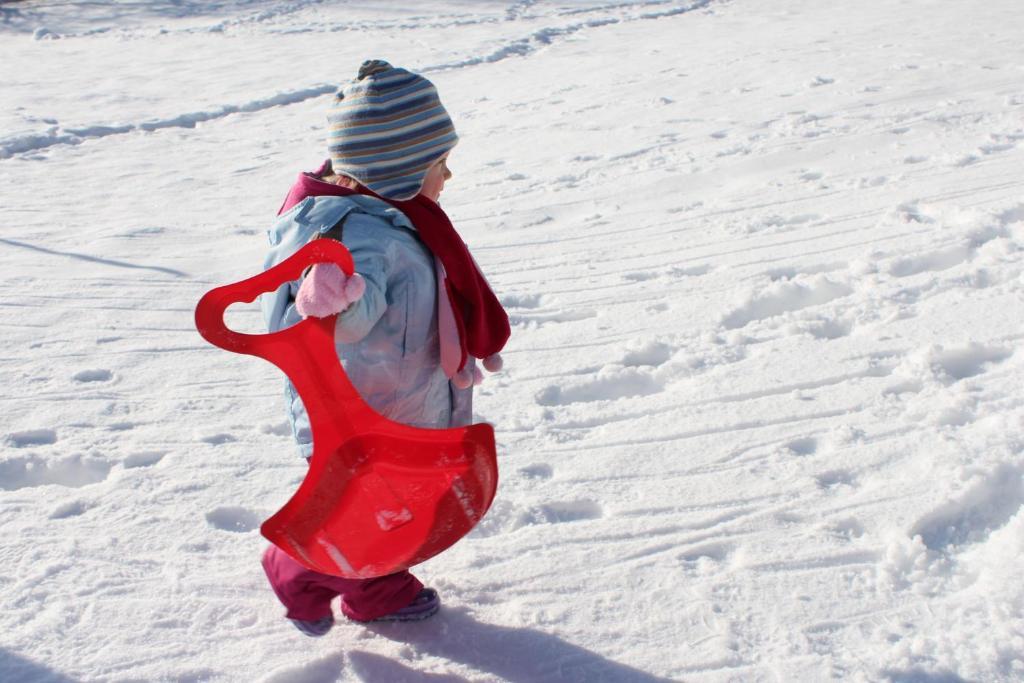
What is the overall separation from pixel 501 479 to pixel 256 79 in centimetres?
733

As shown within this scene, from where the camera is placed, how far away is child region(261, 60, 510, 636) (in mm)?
1892

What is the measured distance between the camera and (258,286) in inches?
66.9

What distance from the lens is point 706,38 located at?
10.0 meters

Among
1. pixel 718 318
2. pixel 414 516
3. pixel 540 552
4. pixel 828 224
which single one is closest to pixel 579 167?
pixel 828 224

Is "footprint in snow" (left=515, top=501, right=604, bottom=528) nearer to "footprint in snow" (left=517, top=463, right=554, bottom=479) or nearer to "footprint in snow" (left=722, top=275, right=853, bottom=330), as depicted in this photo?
"footprint in snow" (left=517, top=463, right=554, bottom=479)

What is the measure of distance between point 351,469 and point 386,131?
645 mm

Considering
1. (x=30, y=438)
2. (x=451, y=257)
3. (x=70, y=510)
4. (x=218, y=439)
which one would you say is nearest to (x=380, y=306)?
(x=451, y=257)

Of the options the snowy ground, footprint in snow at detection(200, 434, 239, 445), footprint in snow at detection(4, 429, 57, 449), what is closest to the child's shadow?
the snowy ground

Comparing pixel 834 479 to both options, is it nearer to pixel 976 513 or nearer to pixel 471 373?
pixel 976 513

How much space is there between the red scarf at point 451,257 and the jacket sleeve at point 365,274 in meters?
0.10

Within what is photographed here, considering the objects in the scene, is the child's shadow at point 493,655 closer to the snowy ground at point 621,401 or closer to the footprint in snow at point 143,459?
the snowy ground at point 621,401

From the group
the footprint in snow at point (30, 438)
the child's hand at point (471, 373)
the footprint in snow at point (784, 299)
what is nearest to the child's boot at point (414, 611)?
the child's hand at point (471, 373)

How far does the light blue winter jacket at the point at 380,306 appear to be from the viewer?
186 centimetres

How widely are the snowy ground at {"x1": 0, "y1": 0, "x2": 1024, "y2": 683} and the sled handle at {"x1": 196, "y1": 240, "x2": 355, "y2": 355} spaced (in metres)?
0.73
